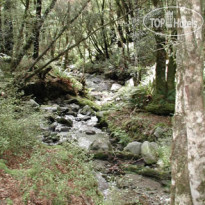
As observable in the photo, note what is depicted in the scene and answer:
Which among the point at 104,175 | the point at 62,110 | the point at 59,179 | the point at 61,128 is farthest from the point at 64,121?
the point at 59,179

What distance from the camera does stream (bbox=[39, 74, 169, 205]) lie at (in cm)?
515

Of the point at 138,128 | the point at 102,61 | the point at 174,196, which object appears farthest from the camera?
the point at 102,61

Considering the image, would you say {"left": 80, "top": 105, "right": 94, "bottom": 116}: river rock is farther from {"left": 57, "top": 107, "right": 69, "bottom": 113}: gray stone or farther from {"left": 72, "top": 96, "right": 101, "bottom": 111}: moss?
{"left": 57, "top": 107, "right": 69, "bottom": 113}: gray stone

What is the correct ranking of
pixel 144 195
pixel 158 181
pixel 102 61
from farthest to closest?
pixel 102 61
pixel 158 181
pixel 144 195

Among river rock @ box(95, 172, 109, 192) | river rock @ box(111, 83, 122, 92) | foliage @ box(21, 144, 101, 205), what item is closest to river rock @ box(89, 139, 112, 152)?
river rock @ box(95, 172, 109, 192)

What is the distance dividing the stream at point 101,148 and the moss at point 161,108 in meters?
2.06

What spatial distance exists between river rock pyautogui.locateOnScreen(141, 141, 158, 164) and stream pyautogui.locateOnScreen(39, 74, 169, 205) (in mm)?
396

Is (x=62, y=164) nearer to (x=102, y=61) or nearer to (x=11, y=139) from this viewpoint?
(x=11, y=139)

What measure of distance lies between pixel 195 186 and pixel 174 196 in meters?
0.43

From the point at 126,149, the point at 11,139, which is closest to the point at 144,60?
the point at 126,149

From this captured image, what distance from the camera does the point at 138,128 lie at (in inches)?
341

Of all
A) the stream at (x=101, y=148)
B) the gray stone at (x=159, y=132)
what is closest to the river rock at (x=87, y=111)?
the stream at (x=101, y=148)

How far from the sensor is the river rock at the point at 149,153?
6702mm

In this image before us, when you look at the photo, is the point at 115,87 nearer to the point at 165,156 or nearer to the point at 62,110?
the point at 62,110
